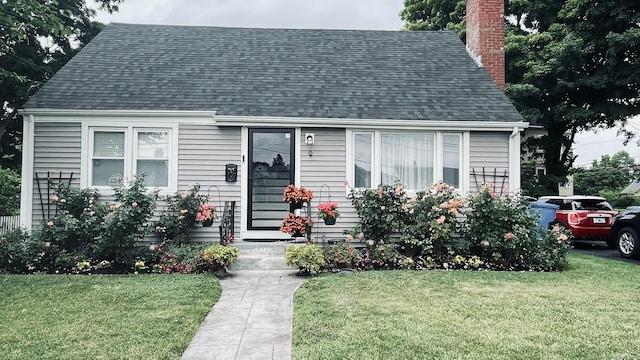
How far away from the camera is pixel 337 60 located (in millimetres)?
10703

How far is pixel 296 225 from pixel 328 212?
25.3 inches

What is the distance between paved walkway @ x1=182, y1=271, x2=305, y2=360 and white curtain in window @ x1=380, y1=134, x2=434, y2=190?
133 inches

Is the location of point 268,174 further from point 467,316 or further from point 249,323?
point 467,316

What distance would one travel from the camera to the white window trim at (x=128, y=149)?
8312mm

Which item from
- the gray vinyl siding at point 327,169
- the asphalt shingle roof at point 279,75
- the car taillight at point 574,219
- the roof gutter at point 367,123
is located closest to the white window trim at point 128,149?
the asphalt shingle roof at point 279,75

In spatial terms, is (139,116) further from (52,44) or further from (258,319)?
(52,44)

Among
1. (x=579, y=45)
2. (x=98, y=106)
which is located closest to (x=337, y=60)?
(x=98, y=106)

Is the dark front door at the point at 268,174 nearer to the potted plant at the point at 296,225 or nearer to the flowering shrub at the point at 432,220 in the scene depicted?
the potted plant at the point at 296,225

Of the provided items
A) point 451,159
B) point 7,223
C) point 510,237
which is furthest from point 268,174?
point 7,223

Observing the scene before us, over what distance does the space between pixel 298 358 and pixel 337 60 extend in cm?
856

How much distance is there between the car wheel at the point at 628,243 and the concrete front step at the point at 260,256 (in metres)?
7.58

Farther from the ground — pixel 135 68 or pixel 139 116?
pixel 135 68

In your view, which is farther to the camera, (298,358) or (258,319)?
(258,319)

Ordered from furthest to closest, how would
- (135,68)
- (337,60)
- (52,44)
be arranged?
(52,44)
(337,60)
(135,68)
